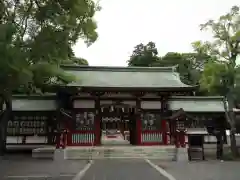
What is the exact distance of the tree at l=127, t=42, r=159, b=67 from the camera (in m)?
75.8

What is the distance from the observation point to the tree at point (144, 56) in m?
75.8

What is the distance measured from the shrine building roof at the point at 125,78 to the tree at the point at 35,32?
857cm

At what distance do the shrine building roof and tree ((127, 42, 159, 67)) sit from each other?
4682 cm

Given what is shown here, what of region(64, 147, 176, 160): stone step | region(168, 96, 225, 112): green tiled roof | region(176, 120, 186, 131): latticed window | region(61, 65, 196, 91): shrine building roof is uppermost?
region(61, 65, 196, 91): shrine building roof

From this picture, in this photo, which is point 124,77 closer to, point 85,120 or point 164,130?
point 85,120

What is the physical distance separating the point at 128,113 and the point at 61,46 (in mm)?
12589

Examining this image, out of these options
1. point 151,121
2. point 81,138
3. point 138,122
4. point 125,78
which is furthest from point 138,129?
point 125,78

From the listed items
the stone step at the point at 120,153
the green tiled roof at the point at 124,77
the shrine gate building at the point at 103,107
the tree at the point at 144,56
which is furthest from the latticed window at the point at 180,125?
the tree at the point at 144,56

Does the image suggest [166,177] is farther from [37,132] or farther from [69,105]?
[37,132]

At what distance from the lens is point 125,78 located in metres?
26.2

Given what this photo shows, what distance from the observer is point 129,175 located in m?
13.0

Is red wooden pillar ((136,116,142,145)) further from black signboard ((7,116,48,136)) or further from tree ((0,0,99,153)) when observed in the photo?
tree ((0,0,99,153))

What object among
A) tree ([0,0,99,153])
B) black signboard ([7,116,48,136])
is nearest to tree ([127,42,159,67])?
black signboard ([7,116,48,136])

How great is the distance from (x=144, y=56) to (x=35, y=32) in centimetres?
6470
